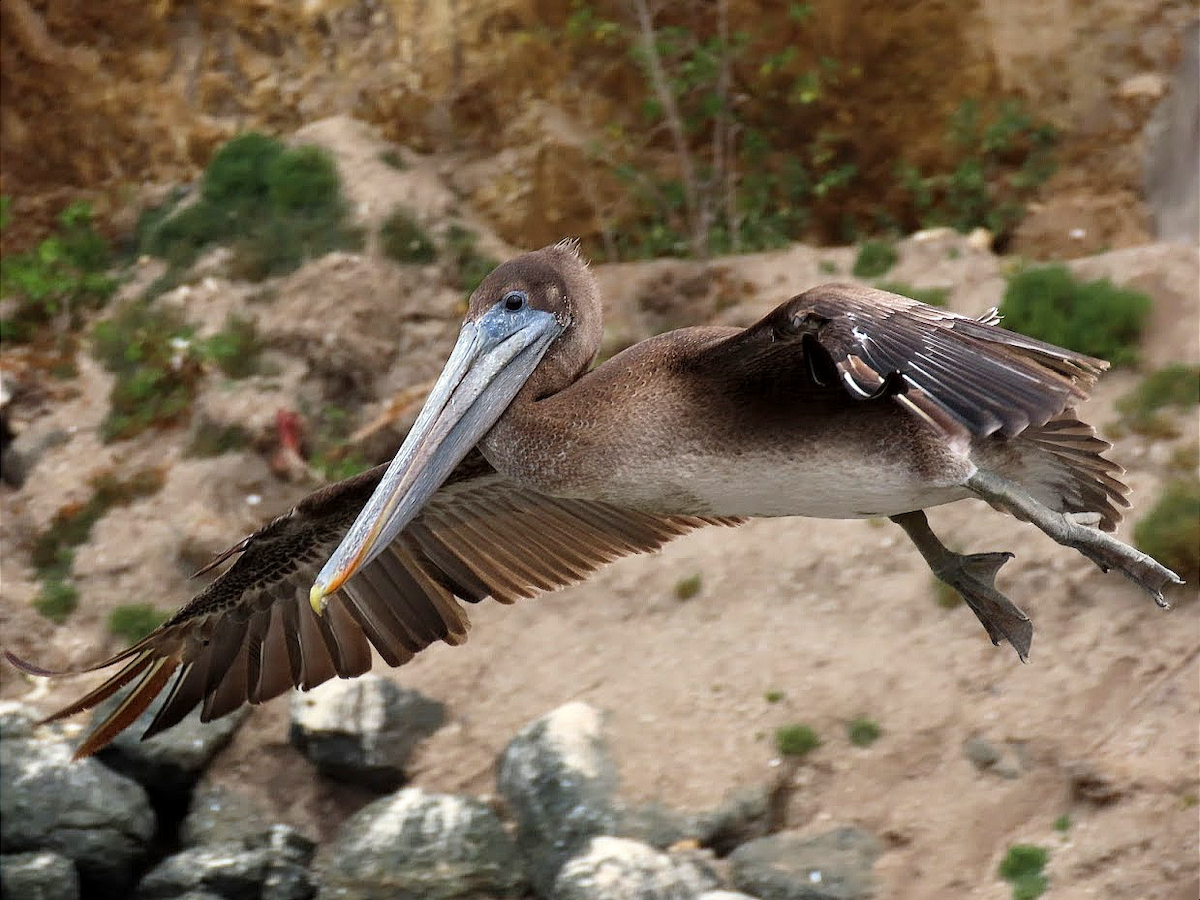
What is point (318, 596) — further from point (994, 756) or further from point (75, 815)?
point (75, 815)

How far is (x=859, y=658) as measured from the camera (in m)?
8.25

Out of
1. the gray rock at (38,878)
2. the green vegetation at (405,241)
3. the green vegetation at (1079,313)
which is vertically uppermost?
the green vegetation at (405,241)

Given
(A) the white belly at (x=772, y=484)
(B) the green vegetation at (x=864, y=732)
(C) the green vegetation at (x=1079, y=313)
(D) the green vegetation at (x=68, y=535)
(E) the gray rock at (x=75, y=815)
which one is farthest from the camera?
(D) the green vegetation at (x=68, y=535)

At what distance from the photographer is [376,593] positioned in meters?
6.15

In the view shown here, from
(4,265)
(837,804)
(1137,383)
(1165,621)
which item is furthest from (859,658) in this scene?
(4,265)

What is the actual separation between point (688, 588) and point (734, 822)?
5.03ft

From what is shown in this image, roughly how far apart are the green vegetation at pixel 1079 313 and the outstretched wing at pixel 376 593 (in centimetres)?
359

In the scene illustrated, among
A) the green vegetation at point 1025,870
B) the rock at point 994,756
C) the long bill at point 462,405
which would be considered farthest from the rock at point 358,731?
the long bill at point 462,405

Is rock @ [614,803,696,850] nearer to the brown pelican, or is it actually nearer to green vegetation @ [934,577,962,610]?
green vegetation @ [934,577,962,610]

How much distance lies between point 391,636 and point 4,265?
21.5ft

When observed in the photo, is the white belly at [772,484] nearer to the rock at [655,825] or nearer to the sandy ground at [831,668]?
the sandy ground at [831,668]

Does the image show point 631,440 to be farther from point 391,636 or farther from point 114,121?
point 114,121

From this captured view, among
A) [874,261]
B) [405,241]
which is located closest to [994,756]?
[874,261]

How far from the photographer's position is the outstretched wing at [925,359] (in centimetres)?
410
